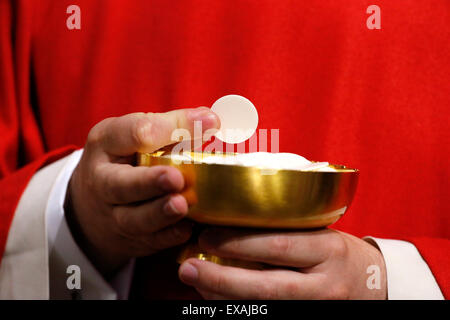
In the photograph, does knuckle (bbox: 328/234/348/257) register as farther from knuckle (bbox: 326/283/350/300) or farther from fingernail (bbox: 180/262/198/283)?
fingernail (bbox: 180/262/198/283)

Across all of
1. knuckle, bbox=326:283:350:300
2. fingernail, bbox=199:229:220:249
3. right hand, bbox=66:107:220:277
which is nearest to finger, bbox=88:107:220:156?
right hand, bbox=66:107:220:277

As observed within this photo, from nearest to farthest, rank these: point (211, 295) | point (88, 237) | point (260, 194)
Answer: point (260, 194) → point (211, 295) → point (88, 237)

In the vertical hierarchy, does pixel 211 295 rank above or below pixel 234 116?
below

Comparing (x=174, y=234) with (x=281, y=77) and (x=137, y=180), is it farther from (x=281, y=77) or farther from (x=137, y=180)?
(x=281, y=77)

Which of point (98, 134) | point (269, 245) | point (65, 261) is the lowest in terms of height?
point (65, 261)

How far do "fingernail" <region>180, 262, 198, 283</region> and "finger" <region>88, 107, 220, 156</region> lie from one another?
0.13 meters

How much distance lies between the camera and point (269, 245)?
45 cm

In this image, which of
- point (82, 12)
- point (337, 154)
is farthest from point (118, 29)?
point (337, 154)

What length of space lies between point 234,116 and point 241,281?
0.64 ft

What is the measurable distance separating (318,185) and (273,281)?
0.12 m

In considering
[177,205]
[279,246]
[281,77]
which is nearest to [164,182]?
[177,205]

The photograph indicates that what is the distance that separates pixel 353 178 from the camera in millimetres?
458

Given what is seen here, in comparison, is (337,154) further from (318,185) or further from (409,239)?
(318,185)

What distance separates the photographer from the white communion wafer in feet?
1.77
